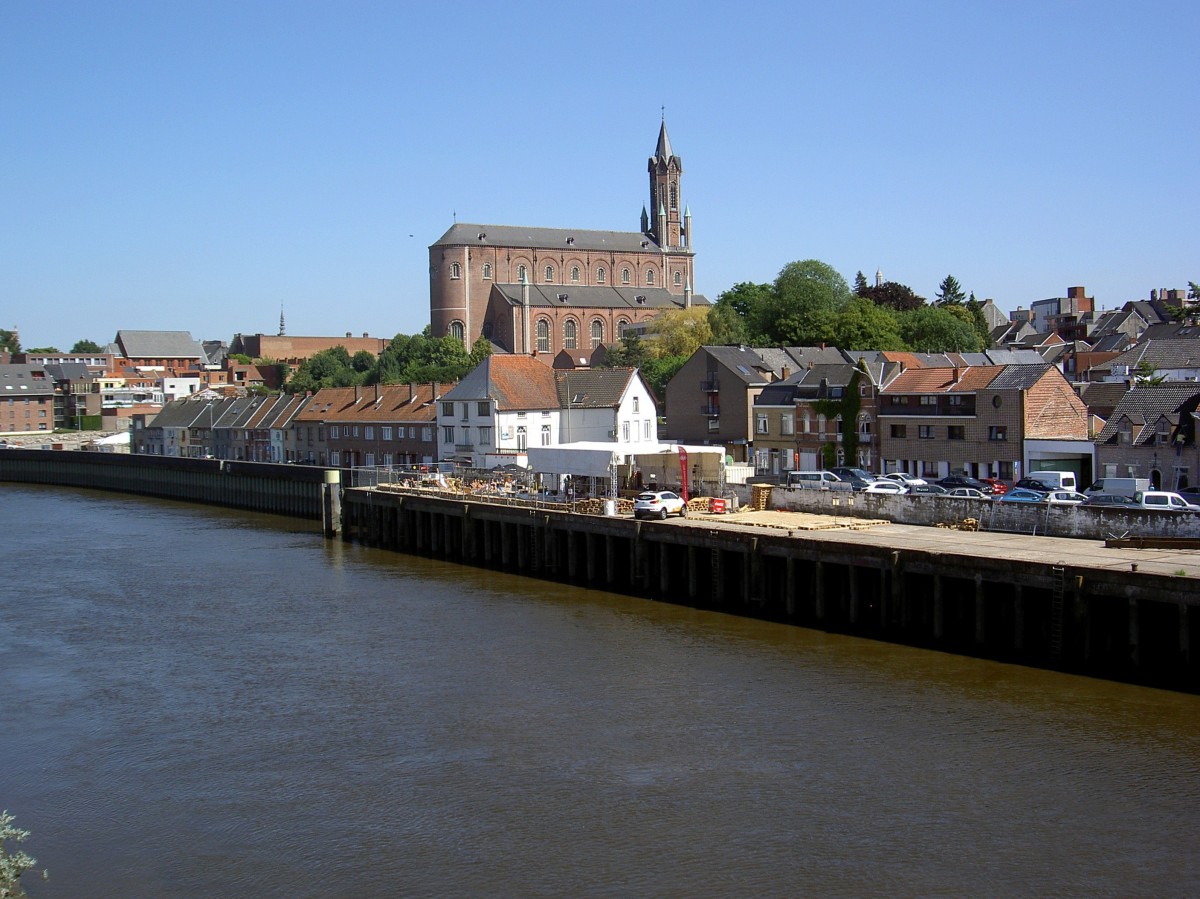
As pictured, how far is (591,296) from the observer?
141125 mm

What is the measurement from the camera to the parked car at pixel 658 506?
3912cm

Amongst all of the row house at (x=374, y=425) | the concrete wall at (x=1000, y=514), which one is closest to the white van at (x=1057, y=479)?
the concrete wall at (x=1000, y=514)

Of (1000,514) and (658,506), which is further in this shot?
(658,506)

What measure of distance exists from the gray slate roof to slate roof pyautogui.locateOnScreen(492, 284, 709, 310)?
531cm

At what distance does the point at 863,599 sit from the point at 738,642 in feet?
12.0

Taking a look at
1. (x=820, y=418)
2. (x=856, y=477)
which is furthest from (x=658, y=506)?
(x=820, y=418)

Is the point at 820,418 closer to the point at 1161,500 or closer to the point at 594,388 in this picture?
the point at 594,388

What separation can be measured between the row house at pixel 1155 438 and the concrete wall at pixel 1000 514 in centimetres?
989

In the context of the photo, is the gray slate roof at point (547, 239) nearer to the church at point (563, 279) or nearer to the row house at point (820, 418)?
the church at point (563, 279)

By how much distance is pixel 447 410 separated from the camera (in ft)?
215

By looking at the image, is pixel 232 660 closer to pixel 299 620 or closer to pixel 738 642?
pixel 299 620

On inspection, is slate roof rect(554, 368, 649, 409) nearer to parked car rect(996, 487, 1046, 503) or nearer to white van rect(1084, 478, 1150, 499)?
parked car rect(996, 487, 1046, 503)

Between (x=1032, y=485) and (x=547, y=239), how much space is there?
109 metres

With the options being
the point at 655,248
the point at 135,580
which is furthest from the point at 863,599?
the point at 655,248
